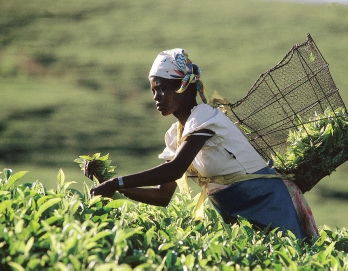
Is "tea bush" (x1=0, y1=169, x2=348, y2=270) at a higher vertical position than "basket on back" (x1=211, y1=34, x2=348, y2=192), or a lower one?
lower

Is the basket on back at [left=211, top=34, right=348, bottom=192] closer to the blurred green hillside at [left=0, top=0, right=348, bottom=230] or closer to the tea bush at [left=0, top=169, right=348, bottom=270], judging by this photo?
the tea bush at [left=0, top=169, right=348, bottom=270]

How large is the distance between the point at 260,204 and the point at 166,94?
0.76 metres

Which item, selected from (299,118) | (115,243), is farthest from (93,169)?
(299,118)

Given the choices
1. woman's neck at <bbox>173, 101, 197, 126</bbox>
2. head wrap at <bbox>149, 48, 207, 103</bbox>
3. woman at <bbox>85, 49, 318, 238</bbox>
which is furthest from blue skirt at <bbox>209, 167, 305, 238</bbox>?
head wrap at <bbox>149, 48, 207, 103</bbox>

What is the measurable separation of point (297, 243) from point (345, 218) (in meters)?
4.51

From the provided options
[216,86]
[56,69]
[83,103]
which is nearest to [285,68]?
[83,103]

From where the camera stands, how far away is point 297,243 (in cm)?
301

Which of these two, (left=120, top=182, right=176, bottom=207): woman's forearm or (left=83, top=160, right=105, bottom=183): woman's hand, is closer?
(left=83, top=160, right=105, bottom=183): woman's hand

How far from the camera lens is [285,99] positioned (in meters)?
3.76

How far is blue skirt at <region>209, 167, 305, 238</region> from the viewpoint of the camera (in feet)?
11.3

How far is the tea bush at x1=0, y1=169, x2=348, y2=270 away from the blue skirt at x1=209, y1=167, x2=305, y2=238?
Answer: 6.3 inches

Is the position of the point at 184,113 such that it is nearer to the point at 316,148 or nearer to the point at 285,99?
the point at 285,99

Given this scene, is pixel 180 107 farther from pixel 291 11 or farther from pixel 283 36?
pixel 291 11

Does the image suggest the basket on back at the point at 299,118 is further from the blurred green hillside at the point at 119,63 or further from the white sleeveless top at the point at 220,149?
the blurred green hillside at the point at 119,63
